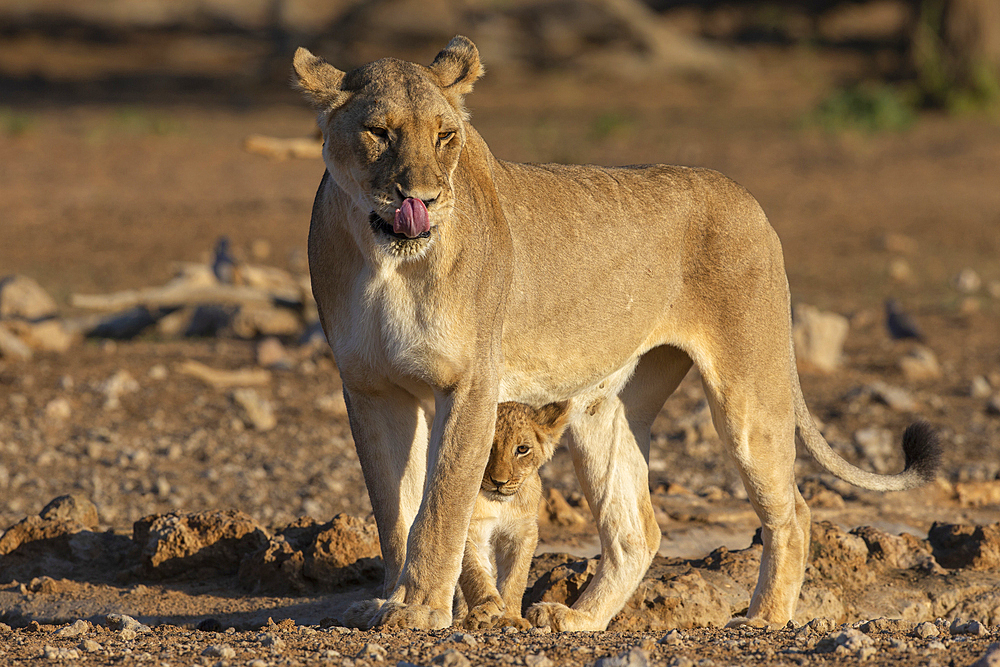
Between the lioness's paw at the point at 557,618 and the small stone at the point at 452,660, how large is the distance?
138 cm

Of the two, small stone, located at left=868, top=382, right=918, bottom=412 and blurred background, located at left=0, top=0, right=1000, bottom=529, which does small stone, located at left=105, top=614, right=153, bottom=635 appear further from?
small stone, located at left=868, top=382, right=918, bottom=412

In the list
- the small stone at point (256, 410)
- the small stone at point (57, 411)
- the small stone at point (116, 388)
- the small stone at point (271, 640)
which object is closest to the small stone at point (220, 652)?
the small stone at point (271, 640)

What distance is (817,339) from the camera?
9484 millimetres

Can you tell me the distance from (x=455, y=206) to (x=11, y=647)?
77.1 inches

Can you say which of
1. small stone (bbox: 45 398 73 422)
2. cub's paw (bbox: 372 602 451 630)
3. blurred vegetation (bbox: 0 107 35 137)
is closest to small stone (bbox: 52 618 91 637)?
cub's paw (bbox: 372 602 451 630)

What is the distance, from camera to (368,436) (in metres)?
4.36

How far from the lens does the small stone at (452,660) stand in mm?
3365

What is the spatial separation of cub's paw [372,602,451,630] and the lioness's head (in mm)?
1156

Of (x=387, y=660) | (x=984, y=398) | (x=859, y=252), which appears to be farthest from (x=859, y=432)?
(x=859, y=252)

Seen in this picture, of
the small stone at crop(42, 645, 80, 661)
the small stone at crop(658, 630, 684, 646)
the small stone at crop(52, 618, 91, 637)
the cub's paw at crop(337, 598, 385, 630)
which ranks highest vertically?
the small stone at crop(658, 630, 684, 646)

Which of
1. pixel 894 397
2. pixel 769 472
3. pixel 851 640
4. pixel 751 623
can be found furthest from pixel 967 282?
pixel 851 640

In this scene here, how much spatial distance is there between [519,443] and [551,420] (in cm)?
26

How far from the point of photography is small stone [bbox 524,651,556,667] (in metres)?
3.41

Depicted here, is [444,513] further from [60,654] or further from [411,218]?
[60,654]
